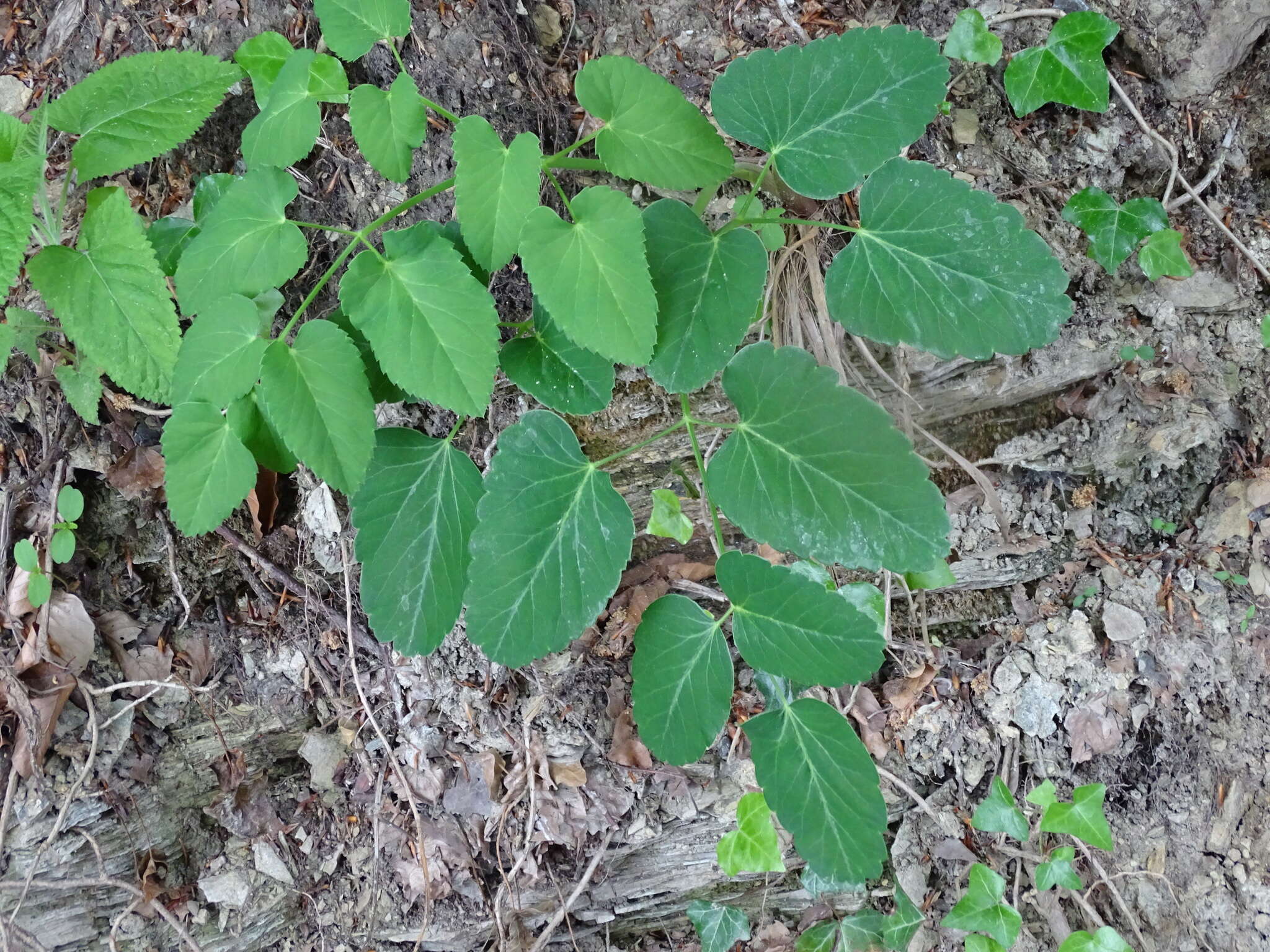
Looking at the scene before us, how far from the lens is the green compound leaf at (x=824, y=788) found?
129cm

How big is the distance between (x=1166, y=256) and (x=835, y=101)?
83 cm

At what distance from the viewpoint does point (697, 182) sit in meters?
1.28

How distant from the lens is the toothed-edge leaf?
132 centimetres

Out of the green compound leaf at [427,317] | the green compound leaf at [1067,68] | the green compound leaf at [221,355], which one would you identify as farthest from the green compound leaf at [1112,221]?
the green compound leaf at [221,355]

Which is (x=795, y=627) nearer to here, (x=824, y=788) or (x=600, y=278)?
(x=824, y=788)

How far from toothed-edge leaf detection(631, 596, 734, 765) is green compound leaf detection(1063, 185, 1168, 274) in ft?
3.72

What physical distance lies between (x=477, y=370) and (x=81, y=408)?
1047mm

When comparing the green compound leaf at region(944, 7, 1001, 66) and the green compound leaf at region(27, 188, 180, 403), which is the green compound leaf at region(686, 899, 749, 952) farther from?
the green compound leaf at region(944, 7, 1001, 66)

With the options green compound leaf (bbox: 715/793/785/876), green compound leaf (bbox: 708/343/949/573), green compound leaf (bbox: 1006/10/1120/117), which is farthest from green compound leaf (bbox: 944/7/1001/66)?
green compound leaf (bbox: 715/793/785/876)

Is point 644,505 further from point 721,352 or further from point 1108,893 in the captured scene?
point 1108,893

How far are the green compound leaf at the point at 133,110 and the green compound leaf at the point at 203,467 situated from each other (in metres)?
0.61

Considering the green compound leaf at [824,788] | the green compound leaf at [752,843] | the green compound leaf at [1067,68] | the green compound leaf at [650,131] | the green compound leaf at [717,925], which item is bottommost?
the green compound leaf at [717,925]

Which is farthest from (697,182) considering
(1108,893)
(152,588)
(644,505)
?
(1108,893)

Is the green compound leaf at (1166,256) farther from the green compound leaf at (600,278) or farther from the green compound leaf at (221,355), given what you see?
the green compound leaf at (221,355)
